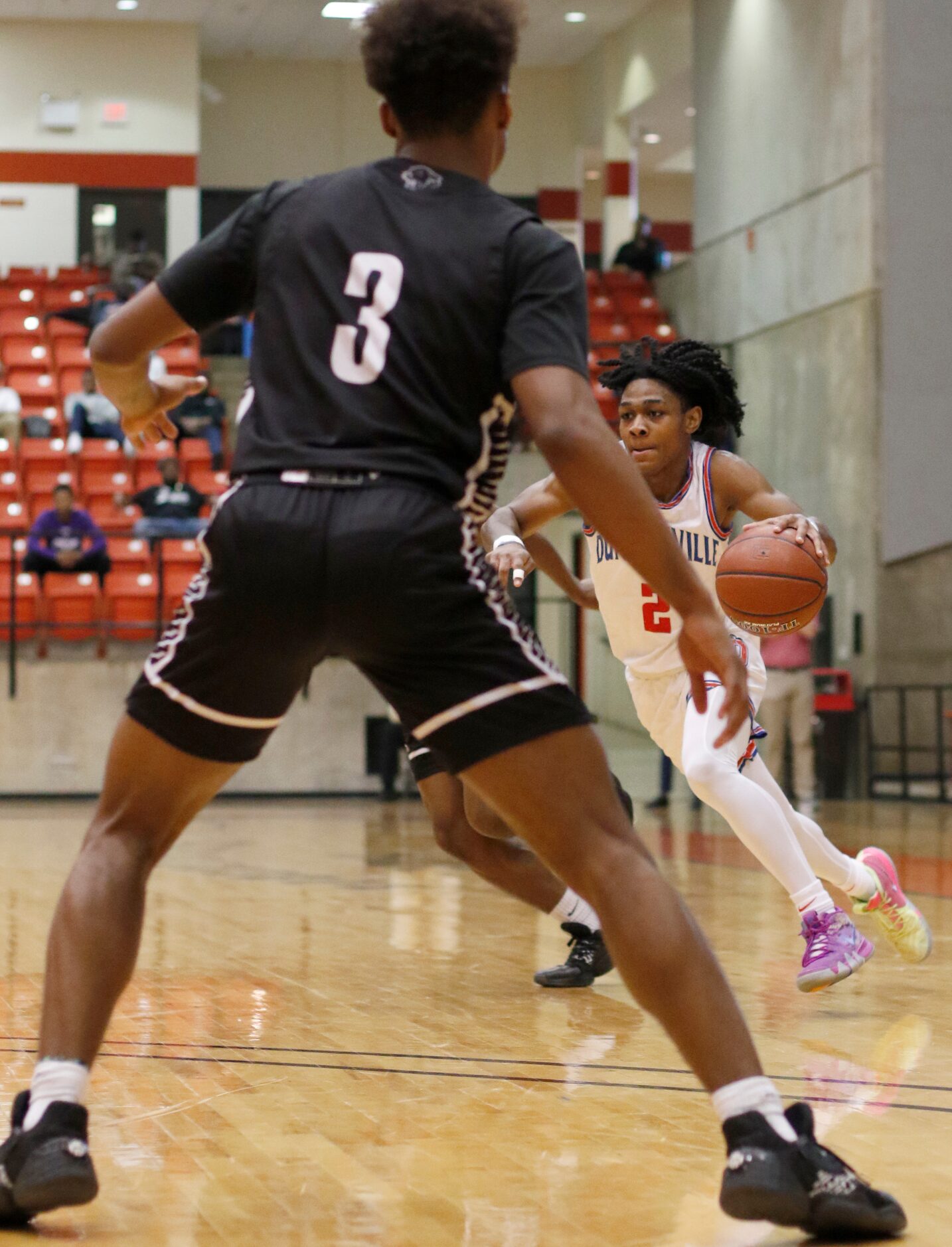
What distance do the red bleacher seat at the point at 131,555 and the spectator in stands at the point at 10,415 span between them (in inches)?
93.7

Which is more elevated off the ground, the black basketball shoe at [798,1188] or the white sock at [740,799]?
the white sock at [740,799]

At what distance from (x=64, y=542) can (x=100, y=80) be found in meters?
10.7

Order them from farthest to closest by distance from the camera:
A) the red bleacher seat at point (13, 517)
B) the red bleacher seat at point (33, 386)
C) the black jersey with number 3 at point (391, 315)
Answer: the red bleacher seat at point (33, 386) → the red bleacher seat at point (13, 517) → the black jersey with number 3 at point (391, 315)

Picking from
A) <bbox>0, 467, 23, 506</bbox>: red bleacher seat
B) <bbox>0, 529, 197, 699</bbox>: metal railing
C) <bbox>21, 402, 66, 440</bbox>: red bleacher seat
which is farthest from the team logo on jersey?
<bbox>21, 402, 66, 440</bbox>: red bleacher seat

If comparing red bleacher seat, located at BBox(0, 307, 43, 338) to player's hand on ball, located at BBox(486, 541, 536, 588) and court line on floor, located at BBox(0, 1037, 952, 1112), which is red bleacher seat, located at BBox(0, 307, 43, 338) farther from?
court line on floor, located at BBox(0, 1037, 952, 1112)

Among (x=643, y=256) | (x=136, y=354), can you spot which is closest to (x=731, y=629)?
(x=136, y=354)

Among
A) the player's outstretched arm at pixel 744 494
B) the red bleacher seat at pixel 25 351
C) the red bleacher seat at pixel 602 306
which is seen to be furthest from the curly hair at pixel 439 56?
the red bleacher seat at pixel 602 306

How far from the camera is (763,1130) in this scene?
8.46 feet

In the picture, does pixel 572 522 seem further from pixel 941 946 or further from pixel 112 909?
pixel 112 909

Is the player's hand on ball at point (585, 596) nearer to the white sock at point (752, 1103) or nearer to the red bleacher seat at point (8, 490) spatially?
the white sock at point (752, 1103)

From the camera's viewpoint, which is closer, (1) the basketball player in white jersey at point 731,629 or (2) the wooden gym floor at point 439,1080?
(2) the wooden gym floor at point 439,1080

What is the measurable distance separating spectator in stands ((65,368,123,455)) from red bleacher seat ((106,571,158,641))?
2.82 m

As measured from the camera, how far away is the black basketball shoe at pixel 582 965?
514 cm

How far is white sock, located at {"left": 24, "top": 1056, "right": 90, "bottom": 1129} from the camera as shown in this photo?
2.66 metres
